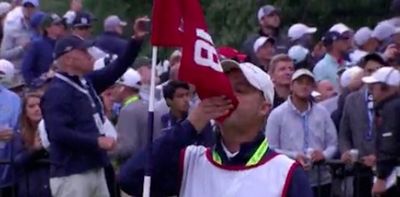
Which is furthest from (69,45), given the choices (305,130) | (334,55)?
(334,55)

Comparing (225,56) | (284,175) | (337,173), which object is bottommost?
(337,173)

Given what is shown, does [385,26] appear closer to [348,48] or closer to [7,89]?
[348,48]

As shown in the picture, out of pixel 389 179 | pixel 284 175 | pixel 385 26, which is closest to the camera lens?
pixel 284 175

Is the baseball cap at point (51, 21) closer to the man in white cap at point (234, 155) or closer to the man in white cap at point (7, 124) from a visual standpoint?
the man in white cap at point (7, 124)

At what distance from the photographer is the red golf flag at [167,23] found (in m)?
6.17

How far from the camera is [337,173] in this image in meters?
12.4

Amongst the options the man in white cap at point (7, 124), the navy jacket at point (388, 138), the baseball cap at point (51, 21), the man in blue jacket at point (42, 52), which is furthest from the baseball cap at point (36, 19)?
the navy jacket at point (388, 138)

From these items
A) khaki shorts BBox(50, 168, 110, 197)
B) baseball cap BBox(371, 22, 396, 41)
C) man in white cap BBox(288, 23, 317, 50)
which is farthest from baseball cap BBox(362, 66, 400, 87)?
man in white cap BBox(288, 23, 317, 50)

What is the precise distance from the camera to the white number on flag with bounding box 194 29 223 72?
5840 millimetres

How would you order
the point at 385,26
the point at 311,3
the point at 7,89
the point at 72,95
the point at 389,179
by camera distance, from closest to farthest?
the point at 72,95
the point at 389,179
the point at 7,89
the point at 385,26
the point at 311,3

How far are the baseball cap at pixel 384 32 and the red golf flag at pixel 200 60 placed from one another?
33.2ft

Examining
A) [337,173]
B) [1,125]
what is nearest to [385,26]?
[337,173]

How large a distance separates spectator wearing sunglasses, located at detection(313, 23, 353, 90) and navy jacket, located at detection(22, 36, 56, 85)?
3308 mm

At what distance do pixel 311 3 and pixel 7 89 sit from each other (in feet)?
27.0
